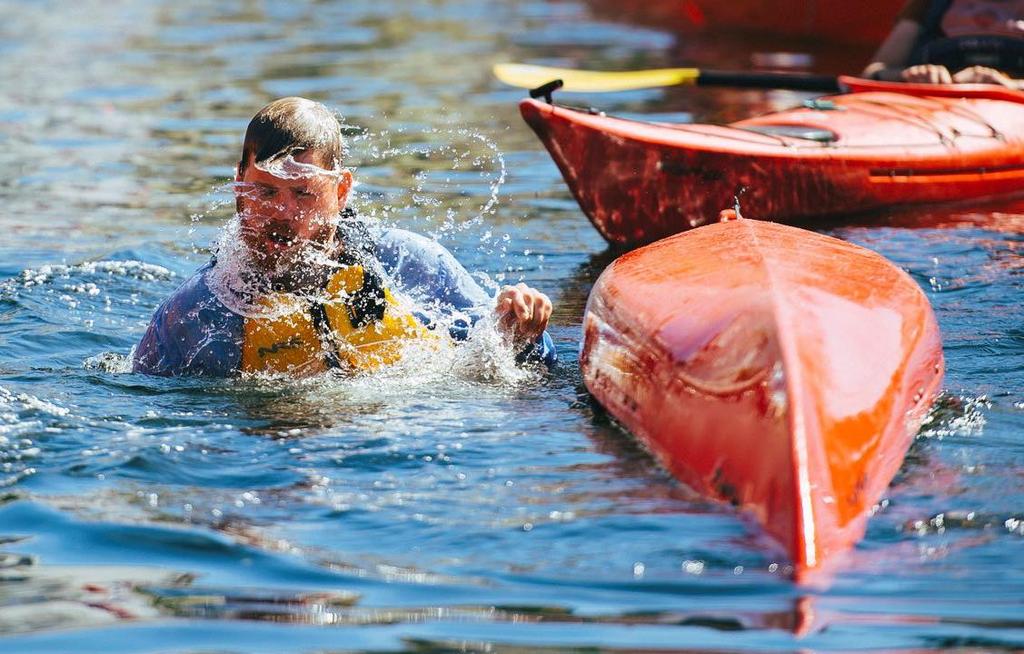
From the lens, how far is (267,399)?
14.1 ft

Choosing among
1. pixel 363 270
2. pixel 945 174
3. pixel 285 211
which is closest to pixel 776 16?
pixel 945 174

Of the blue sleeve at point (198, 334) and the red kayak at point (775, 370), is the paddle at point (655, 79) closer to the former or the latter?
the red kayak at point (775, 370)

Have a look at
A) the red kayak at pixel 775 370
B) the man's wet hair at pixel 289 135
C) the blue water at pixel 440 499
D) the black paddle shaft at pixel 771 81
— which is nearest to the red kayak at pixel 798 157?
the blue water at pixel 440 499

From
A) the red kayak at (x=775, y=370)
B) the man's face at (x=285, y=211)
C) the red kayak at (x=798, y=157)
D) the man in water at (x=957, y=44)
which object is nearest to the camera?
the red kayak at (x=775, y=370)

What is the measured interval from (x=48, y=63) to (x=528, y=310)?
30.2 feet

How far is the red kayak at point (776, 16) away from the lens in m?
12.7

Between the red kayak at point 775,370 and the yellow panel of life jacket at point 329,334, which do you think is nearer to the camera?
the red kayak at point 775,370

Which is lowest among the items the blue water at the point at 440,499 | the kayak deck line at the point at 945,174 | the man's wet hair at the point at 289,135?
the blue water at the point at 440,499

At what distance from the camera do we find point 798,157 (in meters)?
6.77

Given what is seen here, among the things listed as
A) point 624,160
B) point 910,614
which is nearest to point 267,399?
point 910,614

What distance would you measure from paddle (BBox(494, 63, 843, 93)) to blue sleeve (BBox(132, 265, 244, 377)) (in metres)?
3.63

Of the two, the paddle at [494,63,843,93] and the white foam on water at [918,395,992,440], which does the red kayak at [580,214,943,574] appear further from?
the paddle at [494,63,843,93]

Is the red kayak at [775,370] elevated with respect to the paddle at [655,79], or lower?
lower

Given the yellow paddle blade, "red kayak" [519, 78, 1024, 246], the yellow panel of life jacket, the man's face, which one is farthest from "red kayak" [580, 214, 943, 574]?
the yellow paddle blade
